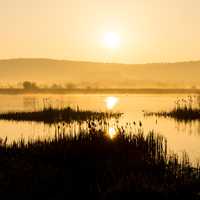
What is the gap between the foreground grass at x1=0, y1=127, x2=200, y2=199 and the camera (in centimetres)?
1441

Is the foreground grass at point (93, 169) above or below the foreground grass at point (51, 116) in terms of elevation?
above

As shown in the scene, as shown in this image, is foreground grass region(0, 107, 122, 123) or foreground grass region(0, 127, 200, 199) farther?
foreground grass region(0, 107, 122, 123)

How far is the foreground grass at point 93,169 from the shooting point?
1441 centimetres

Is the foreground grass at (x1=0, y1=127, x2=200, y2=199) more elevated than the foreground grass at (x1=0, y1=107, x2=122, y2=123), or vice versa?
the foreground grass at (x1=0, y1=127, x2=200, y2=199)

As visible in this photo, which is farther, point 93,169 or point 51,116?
point 51,116

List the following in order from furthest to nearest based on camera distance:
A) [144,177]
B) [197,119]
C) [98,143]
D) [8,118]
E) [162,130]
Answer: [8,118], [197,119], [162,130], [98,143], [144,177]

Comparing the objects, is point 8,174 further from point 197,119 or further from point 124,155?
point 197,119

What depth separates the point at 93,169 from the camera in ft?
56.1

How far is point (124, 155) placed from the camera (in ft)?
63.6

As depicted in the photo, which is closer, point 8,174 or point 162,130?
point 8,174

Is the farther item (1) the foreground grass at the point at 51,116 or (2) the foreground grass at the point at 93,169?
(1) the foreground grass at the point at 51,116

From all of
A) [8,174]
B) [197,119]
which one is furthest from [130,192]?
[197,119]

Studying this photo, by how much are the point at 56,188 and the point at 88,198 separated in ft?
3.84

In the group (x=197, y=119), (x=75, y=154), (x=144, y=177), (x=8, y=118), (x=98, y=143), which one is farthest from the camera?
(x=8, y=118)
